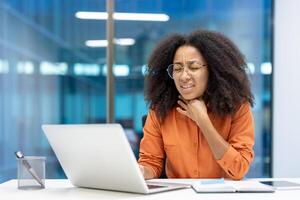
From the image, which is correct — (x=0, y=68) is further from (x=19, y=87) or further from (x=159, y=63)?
(x=159, y=63)

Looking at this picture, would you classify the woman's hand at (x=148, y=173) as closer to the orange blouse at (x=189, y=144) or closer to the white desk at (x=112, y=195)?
the orange blouse at (x=189, y=144)

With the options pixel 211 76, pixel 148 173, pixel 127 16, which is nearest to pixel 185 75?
pixel 211 76

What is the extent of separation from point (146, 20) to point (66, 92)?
2.97ft

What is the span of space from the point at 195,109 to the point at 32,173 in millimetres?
701

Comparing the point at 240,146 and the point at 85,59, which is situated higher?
the point at 85,59

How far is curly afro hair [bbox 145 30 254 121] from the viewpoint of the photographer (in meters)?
1.74

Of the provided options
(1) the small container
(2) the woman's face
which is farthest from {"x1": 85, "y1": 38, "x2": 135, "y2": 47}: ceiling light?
(1) the small container

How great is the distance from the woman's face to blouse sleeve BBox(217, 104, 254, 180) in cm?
20

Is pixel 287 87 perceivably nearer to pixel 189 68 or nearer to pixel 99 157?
pixel 189 68

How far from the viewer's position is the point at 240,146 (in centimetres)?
161

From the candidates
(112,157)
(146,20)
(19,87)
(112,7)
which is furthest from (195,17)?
(112,157)

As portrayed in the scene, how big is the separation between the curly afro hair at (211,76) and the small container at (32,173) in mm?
656

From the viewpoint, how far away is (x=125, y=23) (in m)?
3.41

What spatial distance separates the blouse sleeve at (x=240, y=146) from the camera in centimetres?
152
